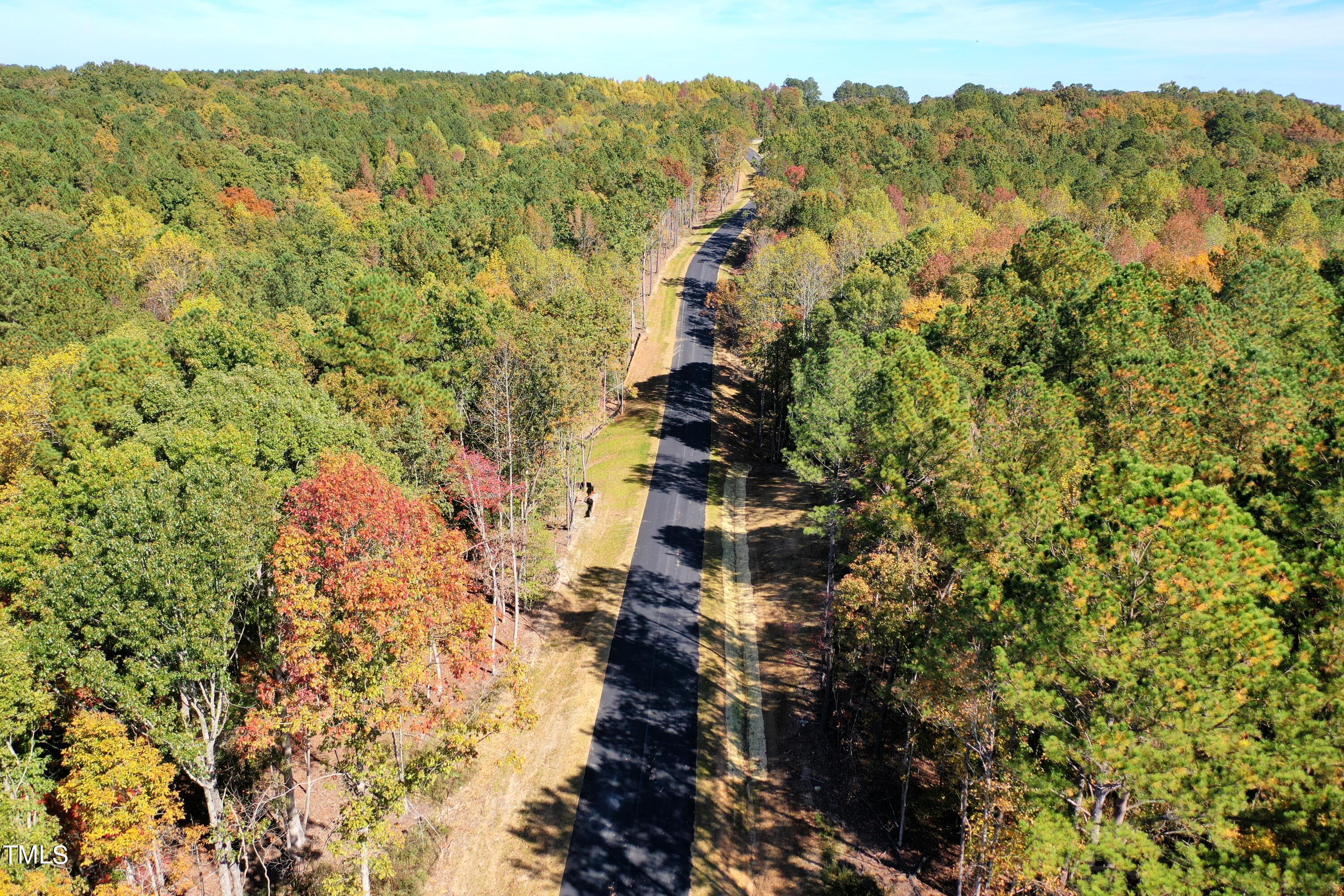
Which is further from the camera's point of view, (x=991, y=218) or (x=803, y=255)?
(x=991, y=218)

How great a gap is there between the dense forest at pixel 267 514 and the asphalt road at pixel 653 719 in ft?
25.2

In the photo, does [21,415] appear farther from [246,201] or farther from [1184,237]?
[1184,237]

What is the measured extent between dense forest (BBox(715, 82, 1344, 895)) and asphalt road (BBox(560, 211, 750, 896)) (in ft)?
30.0

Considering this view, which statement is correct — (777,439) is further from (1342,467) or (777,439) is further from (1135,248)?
(1135,248)

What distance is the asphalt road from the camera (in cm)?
3312

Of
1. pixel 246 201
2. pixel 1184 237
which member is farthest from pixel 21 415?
pixel 1184 237

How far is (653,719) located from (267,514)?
23.8m

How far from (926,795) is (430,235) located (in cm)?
8610

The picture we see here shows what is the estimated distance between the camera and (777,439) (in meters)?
74.8

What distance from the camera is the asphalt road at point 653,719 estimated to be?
3312 cm

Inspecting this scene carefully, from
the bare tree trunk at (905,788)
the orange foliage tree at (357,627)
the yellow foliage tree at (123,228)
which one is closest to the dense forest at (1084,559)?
the bare tree trunk at (905,788)

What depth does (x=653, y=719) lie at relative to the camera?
41.9m

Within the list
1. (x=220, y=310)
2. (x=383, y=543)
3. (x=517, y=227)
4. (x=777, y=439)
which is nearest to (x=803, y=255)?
(x=777, y=439)

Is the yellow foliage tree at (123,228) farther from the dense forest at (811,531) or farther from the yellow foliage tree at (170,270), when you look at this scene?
the dense forest at (811,531)
